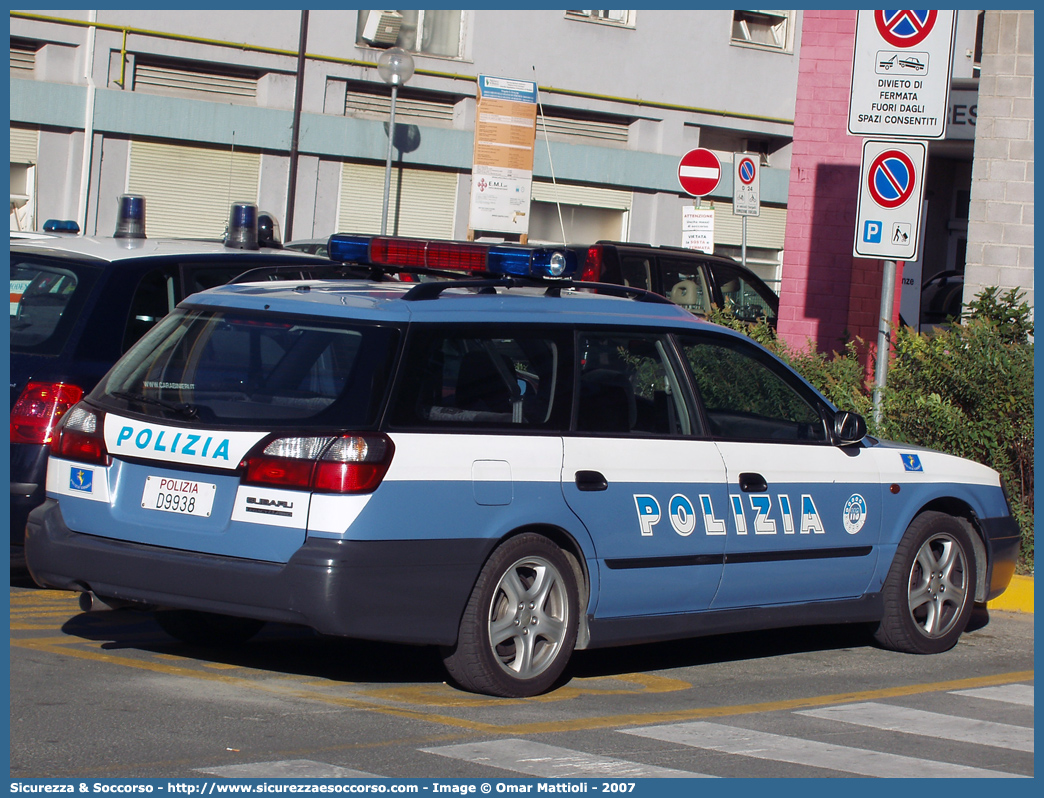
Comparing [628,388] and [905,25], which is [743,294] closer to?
[905,25]

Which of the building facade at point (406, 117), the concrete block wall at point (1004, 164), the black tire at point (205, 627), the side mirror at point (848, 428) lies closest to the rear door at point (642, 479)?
the side mirror at point (848, 428)

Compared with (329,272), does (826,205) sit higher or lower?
higher

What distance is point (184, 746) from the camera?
5051 mm

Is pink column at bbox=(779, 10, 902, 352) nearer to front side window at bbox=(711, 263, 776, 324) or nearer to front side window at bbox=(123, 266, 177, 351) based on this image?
front side window at bbox=(711, 263, 776, 324)

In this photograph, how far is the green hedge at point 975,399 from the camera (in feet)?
32.3

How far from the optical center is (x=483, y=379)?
6062 mm

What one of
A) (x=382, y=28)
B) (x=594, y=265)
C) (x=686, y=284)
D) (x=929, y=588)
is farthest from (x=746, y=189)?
(x=929, y=588)

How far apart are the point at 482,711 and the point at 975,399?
17.4ft

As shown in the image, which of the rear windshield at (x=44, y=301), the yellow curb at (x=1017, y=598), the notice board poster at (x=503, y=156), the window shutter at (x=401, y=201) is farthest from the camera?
the window shutter at (x=401, y=201)

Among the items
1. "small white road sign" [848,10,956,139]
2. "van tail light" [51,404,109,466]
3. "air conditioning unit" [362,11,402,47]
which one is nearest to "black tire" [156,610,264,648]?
"van tail light" [51,404,109,466]

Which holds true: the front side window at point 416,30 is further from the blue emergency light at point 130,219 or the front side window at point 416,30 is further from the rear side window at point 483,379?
the rear side window at point 483,379

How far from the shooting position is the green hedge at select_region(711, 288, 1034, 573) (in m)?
9.84

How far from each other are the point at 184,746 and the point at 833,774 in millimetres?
2110

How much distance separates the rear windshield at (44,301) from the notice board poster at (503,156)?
15547 mm
